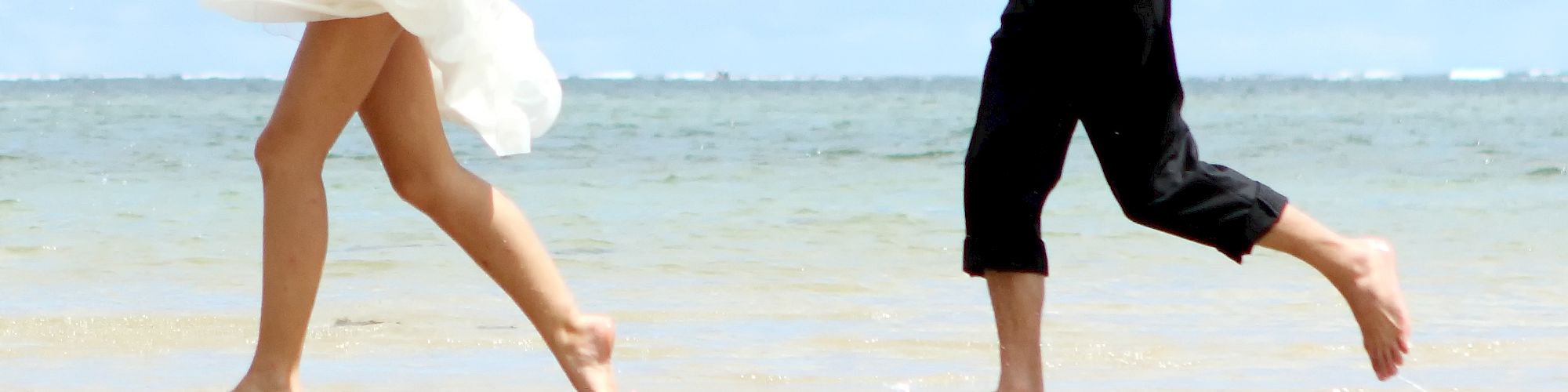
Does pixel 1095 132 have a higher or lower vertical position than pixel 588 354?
higher

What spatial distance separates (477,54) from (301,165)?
26 cm

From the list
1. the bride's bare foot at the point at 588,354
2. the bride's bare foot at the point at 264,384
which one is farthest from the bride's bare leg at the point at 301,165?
the bride's bare foot at the point at 588,354

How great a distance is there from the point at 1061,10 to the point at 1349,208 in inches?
247

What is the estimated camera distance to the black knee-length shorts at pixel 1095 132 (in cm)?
211

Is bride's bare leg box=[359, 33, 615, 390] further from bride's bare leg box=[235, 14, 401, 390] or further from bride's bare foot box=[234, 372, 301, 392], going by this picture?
bride's bare foot box=[234, 372, 301, 392]

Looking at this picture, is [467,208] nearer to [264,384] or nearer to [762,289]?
[264,384]

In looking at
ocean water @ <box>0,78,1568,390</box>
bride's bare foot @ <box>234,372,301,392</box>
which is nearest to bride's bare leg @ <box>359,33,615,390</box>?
bride's bare foot @ <box>234,372,301,392</box>

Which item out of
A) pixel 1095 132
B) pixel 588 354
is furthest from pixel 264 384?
pixel 1095 132

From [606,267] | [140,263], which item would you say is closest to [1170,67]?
[606,267]

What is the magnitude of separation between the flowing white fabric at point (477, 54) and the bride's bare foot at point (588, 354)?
265mm

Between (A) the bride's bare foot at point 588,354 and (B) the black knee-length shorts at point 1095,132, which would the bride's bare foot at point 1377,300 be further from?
(A) the bride's bare foot at point 588,354

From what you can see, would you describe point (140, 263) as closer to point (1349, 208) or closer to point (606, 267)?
point (606, 267)

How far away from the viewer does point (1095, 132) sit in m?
2.18

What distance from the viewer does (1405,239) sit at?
5965 millimetres
